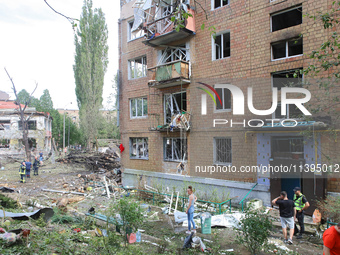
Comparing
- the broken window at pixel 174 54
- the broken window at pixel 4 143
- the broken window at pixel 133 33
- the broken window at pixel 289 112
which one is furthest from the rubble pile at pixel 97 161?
the broken window at pixel 4 143

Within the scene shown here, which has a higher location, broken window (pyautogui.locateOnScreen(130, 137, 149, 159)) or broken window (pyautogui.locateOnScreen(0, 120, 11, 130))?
broken window (pyautogui.locateOnScreen(0, 120, 11, 130))

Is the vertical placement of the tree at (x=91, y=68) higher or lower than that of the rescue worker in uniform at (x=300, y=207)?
higher

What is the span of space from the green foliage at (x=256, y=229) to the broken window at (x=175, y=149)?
29.4ft

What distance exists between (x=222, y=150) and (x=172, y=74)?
5.31 meters

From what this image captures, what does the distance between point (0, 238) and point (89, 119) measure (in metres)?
31.8

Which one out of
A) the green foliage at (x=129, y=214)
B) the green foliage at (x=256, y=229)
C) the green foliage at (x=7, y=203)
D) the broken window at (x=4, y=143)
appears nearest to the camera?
the green foliage at (x=256, y=229)

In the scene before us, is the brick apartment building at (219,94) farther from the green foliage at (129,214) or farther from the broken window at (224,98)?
the green foliage at (129,214)

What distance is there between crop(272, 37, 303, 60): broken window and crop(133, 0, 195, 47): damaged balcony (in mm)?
4907

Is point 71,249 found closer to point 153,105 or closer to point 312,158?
point 312,158

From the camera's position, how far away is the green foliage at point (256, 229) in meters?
6.16

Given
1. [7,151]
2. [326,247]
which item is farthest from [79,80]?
[326,247]

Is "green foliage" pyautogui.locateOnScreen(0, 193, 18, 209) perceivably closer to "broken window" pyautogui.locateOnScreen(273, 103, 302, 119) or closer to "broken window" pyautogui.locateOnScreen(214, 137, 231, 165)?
"broken window" pyautogui.locateOnScreen(214, 137, 231, 165)

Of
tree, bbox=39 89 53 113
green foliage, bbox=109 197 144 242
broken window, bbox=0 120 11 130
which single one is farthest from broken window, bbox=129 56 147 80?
tree, bbox=39 89 53 113

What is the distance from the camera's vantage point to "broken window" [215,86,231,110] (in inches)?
533
